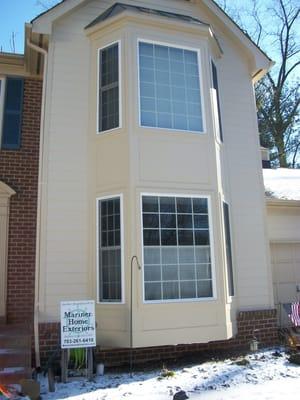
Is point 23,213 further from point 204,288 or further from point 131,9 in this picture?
point 131,9

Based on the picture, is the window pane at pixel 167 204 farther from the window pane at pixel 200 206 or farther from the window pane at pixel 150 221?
the window pane at pixel 200 206

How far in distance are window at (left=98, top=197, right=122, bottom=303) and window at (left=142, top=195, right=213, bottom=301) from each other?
0.50 m

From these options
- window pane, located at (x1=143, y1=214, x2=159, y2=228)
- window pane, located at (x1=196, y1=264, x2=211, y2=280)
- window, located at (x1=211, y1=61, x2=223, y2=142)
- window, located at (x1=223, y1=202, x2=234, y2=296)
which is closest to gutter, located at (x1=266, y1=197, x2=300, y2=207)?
window, located at (x1=223, y1=202, x2=234, y2=296)

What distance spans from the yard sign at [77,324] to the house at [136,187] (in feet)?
2.76

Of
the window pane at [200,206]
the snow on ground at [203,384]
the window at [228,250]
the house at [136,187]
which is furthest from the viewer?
the window at [228,250]

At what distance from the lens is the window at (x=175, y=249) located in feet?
27.3

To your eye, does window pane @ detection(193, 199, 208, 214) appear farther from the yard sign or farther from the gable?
the gable

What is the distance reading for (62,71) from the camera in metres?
9.41

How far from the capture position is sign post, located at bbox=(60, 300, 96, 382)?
23.6ft

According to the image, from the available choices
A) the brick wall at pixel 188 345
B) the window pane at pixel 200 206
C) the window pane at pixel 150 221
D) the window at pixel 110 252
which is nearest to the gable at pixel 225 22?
the window pane at pixel 200 206

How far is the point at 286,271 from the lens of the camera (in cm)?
1142

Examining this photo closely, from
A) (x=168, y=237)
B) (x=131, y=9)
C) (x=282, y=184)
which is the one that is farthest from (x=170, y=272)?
(x=282, y=184)

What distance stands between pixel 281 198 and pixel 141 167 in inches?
181

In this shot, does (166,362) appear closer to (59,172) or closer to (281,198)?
(59,172)
